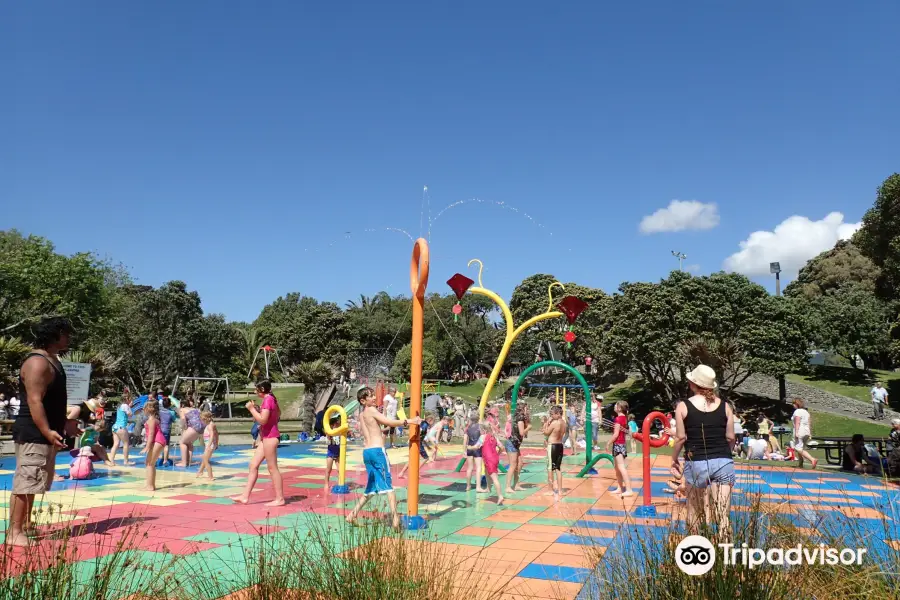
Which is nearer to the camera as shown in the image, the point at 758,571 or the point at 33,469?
the point at 758,571

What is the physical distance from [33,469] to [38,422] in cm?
39

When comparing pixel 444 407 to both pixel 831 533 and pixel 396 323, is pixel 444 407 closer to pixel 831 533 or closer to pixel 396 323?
pixel 831 533

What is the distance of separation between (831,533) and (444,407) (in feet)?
64.3

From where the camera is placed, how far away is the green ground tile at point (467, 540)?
257 inches

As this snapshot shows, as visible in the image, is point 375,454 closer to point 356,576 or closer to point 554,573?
point 554,573

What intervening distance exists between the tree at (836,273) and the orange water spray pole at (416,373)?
53979 millimetres

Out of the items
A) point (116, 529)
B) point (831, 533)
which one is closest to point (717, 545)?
point (831, 533)

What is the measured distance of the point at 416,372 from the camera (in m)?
7.60

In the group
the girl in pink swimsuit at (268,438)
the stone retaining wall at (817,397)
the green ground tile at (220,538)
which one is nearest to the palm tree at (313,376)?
the girl in pink swimsuit at (268,438)

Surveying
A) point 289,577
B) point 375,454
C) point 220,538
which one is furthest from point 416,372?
point 289,577

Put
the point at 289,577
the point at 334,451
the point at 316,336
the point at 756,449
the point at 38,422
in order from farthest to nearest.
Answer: the point at 316,336, the point at 756,449, the point at 334,451, the point at 38,422, the point at 289,577

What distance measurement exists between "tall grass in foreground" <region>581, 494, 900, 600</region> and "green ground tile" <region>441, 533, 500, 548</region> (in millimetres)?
2964

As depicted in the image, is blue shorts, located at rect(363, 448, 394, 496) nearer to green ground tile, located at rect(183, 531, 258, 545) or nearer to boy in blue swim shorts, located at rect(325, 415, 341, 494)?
green ground tile, located at rect(183, 531, 258, 545)

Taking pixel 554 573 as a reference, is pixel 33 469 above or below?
above
